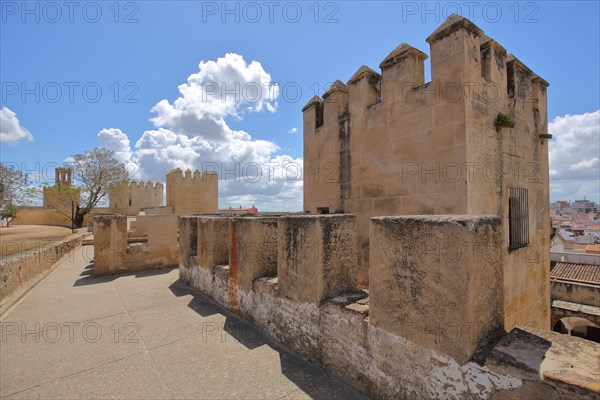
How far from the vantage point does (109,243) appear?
749 centimetres

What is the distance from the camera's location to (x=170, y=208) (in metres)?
22.2

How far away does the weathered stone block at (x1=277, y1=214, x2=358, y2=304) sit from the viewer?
284 centimetres

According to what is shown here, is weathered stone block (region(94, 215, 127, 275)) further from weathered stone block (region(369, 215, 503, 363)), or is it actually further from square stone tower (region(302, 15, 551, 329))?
weathered stone block (region(369, 215, 503, 363))

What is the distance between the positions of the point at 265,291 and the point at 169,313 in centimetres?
182

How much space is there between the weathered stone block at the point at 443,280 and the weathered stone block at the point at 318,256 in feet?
2.36

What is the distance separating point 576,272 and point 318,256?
19.1 meters

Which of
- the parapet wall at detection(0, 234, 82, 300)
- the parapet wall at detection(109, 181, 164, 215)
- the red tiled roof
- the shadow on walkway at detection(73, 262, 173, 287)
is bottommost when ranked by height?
the red tiled roof

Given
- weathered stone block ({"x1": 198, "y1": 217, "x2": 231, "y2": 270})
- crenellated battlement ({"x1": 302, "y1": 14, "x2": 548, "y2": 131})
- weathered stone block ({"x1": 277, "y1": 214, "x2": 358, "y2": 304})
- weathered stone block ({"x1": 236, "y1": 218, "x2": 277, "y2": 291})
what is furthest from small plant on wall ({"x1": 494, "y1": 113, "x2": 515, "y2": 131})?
weathered stone block ({"x1": 198, "y1": 217, "x2": 231, "y2": 270})

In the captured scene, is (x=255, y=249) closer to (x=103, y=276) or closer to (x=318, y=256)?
(x=318, y=256)

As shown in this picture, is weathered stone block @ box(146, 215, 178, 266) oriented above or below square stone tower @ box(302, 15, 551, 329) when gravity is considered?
below

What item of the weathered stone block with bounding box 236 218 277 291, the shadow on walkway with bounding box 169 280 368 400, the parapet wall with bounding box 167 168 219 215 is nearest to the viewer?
the shadow on walkway with bounding box 169 280 368 400

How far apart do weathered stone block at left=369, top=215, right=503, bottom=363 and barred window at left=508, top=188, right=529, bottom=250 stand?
3.03 meters

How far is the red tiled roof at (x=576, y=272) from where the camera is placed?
558 inches

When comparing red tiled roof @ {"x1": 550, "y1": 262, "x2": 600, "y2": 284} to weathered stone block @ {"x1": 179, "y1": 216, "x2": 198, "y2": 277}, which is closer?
weathered stone block @ {"x1": 179, "y1": 216, "x2": 198, "y2": 277}
